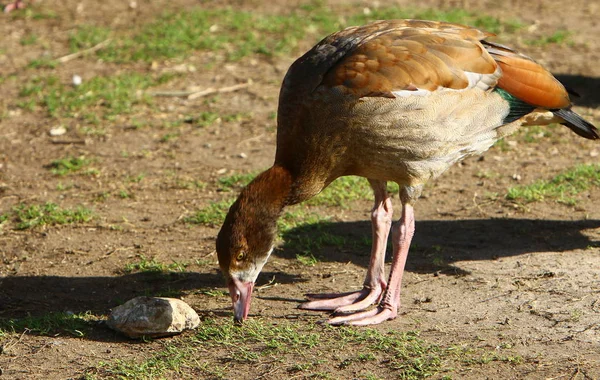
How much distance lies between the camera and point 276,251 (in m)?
6.36

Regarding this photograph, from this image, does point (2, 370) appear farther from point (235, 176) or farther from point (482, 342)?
point (235, 176)

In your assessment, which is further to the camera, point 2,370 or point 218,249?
point 218,249

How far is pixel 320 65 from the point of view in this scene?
5.27 m

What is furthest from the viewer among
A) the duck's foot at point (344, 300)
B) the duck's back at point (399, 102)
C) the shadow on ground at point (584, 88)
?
the shadow on ground at point (584, 88)

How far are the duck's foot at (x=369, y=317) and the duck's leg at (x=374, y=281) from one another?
13 cm

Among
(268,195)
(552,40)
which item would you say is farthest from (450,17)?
(268,195)

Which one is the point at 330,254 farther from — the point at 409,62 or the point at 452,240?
the point at 409,62

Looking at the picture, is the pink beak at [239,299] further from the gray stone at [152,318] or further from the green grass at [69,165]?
the green grass at [69,165]

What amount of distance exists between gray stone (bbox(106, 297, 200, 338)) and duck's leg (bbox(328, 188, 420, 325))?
0.86 metres

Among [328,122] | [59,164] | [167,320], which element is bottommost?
[59,164]

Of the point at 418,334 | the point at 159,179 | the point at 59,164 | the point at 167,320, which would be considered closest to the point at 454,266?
the point at 418,334

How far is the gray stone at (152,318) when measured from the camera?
16.3ft

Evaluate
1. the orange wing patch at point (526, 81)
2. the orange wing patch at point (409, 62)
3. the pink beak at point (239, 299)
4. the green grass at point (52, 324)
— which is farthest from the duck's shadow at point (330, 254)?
the orange wing patch at point (409, 62)

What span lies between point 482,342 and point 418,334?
36cm
